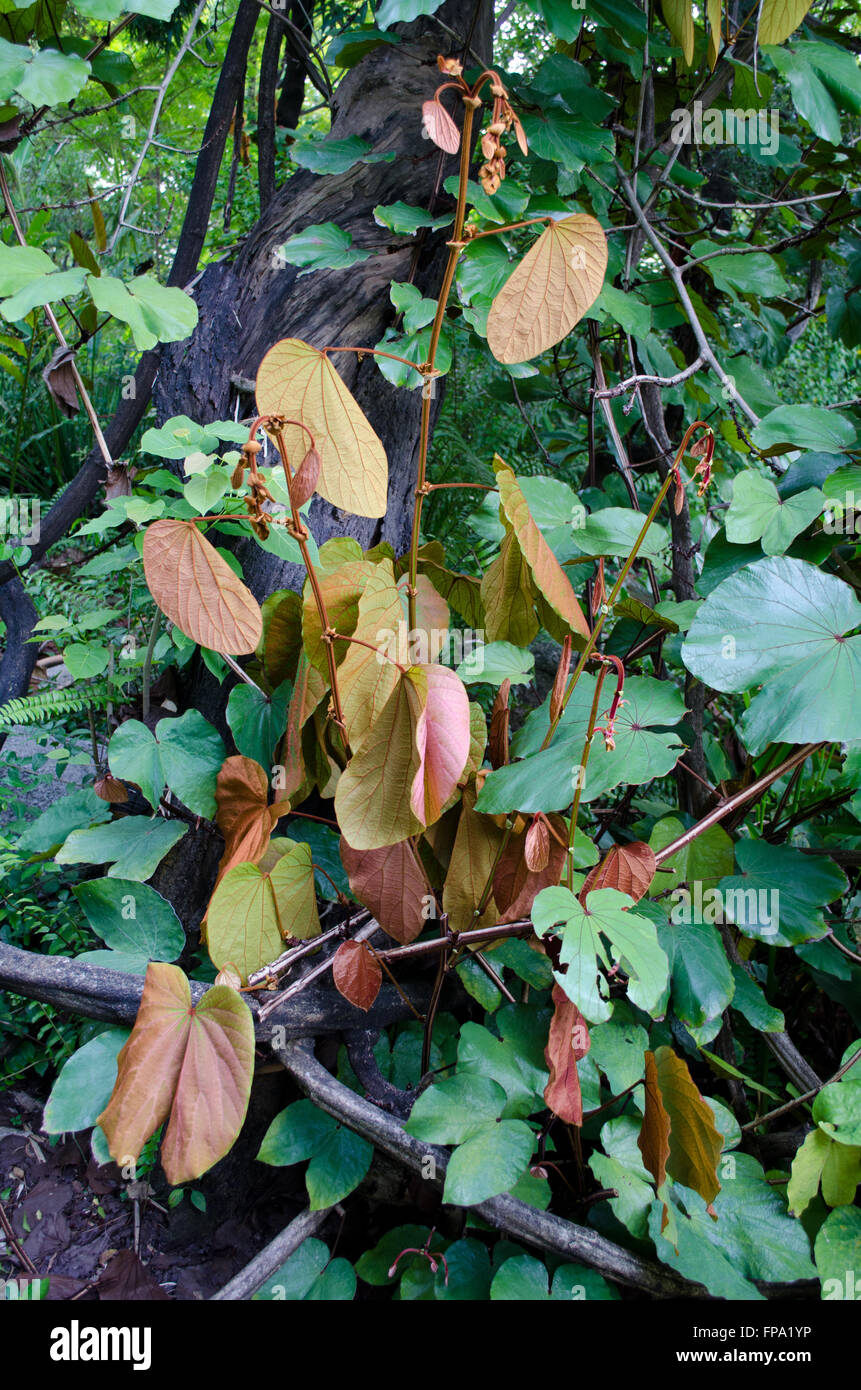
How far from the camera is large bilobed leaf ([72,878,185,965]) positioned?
123 cm

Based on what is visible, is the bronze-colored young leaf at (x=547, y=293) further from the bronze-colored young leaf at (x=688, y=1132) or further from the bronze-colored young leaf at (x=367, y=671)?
the bronze-colored young leaf at (x=688, y=1132)

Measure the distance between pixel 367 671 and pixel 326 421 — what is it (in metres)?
0.27

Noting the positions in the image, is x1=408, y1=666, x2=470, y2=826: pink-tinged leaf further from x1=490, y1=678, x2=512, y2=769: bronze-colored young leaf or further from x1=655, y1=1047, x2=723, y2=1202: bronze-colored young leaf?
x1=655, y1=1047, x2=723, y2=1202: bronze-colored young leaf

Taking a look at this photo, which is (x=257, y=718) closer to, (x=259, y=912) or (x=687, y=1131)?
(x=259, y=912)

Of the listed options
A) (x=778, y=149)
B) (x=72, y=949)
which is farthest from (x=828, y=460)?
(x=72, y=949)

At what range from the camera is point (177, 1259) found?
1.42m

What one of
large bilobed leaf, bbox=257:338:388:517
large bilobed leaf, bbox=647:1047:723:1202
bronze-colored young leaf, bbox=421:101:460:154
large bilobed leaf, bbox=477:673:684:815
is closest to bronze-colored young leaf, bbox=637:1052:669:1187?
large bilobed leaf, bbox=647:1047:723:1202

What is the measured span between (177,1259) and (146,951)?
0.62 m

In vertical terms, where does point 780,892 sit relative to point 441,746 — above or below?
below

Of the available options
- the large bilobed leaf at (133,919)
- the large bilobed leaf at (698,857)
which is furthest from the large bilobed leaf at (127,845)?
the large bilobed leaf at (698,857)

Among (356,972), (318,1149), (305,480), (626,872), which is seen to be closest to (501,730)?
(626,872)

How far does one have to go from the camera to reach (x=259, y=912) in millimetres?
1007

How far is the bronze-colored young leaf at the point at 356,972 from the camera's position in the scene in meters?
1.01

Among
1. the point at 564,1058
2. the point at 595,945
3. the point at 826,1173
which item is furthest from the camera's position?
the point at 826,1173
